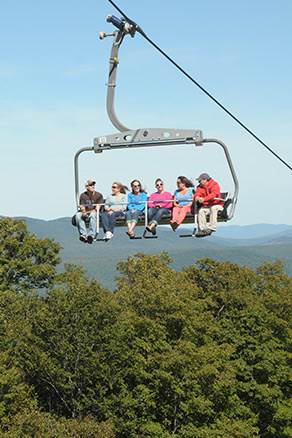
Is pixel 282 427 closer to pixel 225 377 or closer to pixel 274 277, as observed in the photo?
pixel 225 377

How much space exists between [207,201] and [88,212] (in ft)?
8.45

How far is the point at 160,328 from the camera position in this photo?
44188 millimetres

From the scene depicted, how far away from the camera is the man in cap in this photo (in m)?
16.3

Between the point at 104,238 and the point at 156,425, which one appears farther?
the point at 156,425

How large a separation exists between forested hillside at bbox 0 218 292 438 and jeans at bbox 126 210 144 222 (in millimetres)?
22503

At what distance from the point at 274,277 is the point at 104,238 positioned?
44561 mm

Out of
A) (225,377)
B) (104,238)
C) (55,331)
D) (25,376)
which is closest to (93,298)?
(55,331)

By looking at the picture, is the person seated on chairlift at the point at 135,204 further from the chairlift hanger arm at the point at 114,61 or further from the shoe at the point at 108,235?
the chairlift hanger arm at the point at 114,61

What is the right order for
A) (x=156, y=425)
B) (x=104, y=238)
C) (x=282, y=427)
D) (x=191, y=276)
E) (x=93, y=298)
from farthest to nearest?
(x=191, y=276) < (x=282, y=427) < (x=93, y=298) < (x=156, y=425) < (x=104, y=238)

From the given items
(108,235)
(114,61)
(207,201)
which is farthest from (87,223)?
(114,61)

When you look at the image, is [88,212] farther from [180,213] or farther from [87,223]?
[180,213]

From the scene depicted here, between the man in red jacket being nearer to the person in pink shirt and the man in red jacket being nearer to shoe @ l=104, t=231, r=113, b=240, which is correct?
the person in pink shirt

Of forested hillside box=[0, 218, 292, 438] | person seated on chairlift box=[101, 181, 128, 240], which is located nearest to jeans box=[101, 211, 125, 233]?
person seated on chairlift box=[101, 181, 128, 240]

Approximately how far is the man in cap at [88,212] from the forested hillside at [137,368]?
22.3 metres
